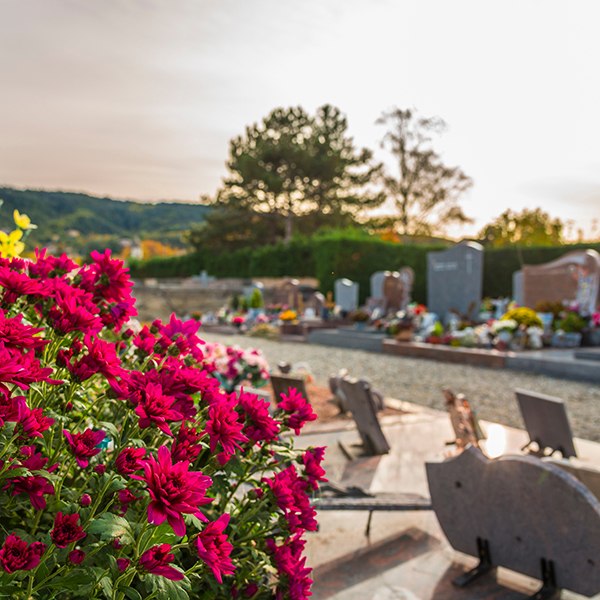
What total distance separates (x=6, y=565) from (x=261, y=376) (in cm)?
391

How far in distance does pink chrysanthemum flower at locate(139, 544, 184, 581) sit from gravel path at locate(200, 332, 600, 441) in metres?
5.18

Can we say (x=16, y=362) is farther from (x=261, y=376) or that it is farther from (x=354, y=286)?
(x=354, y=286)

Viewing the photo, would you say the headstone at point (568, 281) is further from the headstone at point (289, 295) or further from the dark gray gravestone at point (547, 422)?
the headstone at point (289, 295)

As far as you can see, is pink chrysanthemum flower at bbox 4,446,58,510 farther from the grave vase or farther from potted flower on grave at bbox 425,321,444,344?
the grave vase

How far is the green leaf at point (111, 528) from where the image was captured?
2.49ft

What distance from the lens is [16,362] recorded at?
0.78m

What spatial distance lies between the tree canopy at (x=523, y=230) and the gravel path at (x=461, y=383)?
79.3 ft

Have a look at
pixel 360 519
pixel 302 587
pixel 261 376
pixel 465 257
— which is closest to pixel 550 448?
pixel 360 519

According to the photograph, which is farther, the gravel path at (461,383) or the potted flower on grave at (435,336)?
the potted flower on grave at (435,336)

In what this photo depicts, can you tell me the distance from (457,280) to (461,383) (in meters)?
6.21

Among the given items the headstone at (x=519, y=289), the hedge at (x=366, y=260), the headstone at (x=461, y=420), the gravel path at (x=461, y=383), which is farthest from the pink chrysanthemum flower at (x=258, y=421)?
the hedge at (x=366, y=260)

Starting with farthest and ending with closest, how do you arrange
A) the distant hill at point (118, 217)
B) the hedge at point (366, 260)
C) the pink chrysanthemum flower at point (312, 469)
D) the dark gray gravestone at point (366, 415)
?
1. the distant hill at point (118, 217)
2. the hedge at point (366, 260)
3. the dark gray gravestone at point (366, 415)
4. the pink chrysanthemum flower at point (312, 469)

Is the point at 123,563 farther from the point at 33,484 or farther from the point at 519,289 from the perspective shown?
the point at 519,289

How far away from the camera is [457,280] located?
1334 centimetres
